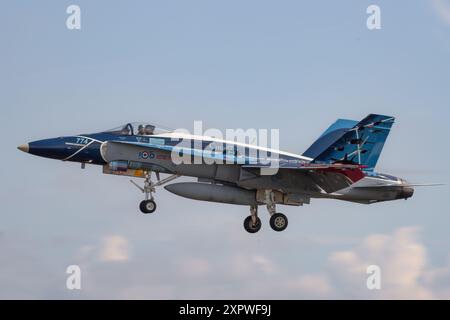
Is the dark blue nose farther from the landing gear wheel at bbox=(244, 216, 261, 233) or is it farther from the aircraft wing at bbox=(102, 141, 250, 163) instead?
the landing gear wheel at bbox=(244, 216, 261, 233)

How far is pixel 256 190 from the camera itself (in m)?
38.4

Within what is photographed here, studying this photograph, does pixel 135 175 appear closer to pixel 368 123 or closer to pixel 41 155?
pixel 41 155

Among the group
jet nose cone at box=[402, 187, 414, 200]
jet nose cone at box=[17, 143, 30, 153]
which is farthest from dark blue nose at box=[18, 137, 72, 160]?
jet nose cone at box=[402, 187, 414, 200]

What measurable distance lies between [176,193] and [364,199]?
634cm

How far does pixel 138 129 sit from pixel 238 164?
329 centimetres

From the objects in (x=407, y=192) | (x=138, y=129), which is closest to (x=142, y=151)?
(x=138, y=129)

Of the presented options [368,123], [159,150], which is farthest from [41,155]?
[368,123]

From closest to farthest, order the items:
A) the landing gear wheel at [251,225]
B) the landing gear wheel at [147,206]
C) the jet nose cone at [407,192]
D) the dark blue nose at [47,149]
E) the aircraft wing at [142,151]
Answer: the dark blue nose at [47,149], the landing gear wheel at [147,206], the aircraft wing at [142,151], the jet nose cone at [407,192], the landing gear wheel at [251,225]

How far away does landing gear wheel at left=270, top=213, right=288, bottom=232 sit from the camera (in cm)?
3834

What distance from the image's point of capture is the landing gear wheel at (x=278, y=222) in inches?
1510

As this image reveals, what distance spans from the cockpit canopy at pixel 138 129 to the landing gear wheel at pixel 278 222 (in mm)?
4390

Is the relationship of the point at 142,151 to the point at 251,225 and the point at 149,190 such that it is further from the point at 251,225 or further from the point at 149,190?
the point at 251,225

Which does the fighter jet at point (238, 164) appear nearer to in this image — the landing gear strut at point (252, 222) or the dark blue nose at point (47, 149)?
the dark blue nose at point (47, 149)

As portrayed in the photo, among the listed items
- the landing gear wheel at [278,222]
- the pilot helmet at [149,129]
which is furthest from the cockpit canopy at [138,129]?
the landing gear wheel at [278,222]
